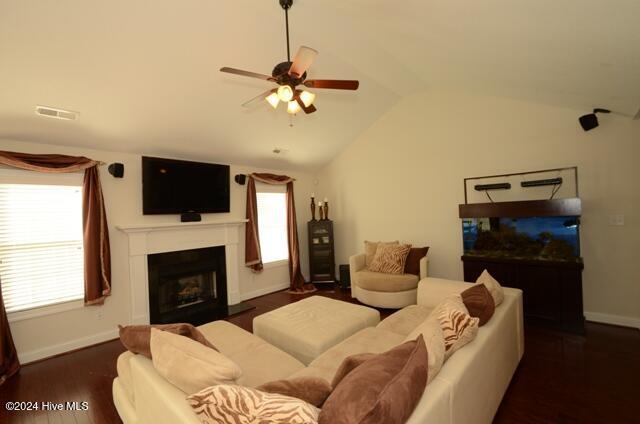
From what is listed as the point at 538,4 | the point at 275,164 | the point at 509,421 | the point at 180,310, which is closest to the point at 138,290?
the point at 180,310

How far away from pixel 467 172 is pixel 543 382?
2.72 meters

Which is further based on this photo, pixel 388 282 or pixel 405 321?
pixel 388 282

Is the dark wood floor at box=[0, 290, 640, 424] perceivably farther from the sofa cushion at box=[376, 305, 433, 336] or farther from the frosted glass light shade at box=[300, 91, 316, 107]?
the frosted glass light shade at box=[300, 91, 316, 107]

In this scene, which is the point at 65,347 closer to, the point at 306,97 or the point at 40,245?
the point at 40,245

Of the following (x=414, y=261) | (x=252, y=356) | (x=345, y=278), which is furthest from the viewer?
(x=345, y=278)

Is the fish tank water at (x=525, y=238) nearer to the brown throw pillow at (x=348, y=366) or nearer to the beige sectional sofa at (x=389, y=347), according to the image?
the beige sectional sofa at (x=389, y=347)

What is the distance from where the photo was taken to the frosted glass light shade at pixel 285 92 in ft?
6.54

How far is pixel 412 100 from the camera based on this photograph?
14.9 feet

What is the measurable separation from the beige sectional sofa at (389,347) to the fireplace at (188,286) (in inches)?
68.3

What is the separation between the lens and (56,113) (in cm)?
265

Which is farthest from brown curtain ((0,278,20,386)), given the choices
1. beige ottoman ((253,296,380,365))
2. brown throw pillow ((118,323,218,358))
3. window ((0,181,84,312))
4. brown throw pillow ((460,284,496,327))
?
brown throw pillow ((460,284,496,327))

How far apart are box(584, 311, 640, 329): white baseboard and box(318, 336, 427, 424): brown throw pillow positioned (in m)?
3.49

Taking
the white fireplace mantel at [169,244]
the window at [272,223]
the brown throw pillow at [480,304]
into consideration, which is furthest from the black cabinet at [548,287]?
the white fireplace mantel at [169,244]

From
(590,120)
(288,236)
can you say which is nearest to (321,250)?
(288,236)
